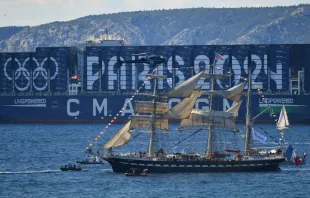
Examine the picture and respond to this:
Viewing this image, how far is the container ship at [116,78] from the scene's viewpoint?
180875mm

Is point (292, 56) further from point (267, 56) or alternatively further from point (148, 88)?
point (148, 88)

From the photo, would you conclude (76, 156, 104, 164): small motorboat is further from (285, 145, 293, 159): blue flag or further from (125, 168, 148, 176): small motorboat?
(285, 145, 293, 159): blue flag

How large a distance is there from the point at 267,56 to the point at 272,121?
1212cm

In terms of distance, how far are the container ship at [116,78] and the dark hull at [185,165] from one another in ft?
269

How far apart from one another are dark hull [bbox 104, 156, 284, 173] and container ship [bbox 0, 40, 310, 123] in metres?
81.9

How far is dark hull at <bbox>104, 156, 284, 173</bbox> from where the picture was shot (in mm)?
94062

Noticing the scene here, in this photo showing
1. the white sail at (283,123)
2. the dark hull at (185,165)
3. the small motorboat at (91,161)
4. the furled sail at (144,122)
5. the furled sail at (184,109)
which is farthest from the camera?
the white sail at (283,123)

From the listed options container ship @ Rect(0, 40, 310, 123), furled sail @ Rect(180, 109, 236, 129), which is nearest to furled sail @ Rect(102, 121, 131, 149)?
A: furled sail @ Rect(180, 109, 236, 129)

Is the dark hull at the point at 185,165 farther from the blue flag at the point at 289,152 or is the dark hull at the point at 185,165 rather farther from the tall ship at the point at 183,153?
the blue flag at the point at 289,152

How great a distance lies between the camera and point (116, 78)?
186 meters

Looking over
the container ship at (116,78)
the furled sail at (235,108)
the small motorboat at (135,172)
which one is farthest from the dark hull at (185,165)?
the container ship at (116,78)

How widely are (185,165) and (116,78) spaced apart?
9271 centimetres

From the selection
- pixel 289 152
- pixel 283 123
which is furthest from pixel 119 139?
pixel 283 123

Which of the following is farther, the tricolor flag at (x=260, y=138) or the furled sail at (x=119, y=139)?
the tricolor flag at (x=260, y=138)
